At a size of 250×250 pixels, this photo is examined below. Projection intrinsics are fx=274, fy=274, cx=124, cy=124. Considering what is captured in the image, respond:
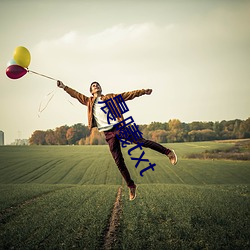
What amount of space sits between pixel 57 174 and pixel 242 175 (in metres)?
23.5

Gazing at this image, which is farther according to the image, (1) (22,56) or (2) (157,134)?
(2) (157,134)

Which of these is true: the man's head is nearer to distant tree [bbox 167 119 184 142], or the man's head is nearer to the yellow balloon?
the yellow balloon

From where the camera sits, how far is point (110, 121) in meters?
5.91

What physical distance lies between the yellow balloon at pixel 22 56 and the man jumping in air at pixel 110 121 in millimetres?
1347

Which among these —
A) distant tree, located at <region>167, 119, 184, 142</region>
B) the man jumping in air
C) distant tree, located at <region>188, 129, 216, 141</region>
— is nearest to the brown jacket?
the man jumping in air

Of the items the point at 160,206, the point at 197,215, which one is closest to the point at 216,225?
the point at 197,215

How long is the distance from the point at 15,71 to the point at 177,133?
48.5 metres

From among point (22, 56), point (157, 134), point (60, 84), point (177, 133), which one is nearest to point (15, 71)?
point (22, 56)

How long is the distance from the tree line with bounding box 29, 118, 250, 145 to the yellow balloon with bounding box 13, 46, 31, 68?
3926 centimetres

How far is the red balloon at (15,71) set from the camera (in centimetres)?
674

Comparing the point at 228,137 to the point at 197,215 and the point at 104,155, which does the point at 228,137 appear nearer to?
the point at 104,155

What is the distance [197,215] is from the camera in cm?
996

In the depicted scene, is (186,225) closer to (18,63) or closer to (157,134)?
(18,63)

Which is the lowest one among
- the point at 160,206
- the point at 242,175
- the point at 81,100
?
the point at 242,175
